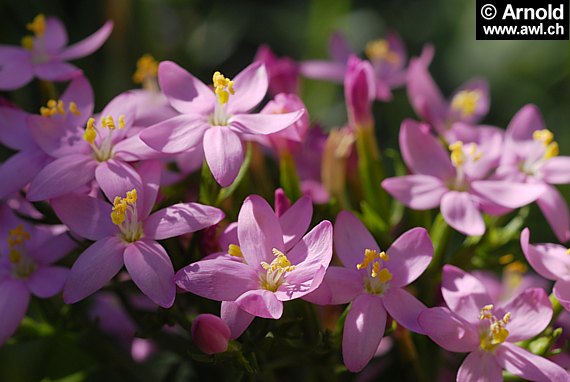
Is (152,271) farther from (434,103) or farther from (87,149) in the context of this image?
(434,103)

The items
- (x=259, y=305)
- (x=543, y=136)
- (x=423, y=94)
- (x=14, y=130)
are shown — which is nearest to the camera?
(x=259, y=305)

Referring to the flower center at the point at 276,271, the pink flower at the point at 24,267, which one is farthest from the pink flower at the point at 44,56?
the flower center at the point at 276,271

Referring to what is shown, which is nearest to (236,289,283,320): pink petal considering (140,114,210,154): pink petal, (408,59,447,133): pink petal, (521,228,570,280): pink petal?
(140,114,210,154): pink petal

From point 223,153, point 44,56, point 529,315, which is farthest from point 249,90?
point 529,315

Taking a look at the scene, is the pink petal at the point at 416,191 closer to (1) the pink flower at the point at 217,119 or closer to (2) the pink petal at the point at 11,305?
(1) the pink flower at the point at 217,119

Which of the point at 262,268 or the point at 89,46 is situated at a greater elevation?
the point at 89,46

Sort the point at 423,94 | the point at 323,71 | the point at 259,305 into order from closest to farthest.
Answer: the point at 259,305
the point at 423,94
the point at 323,71
